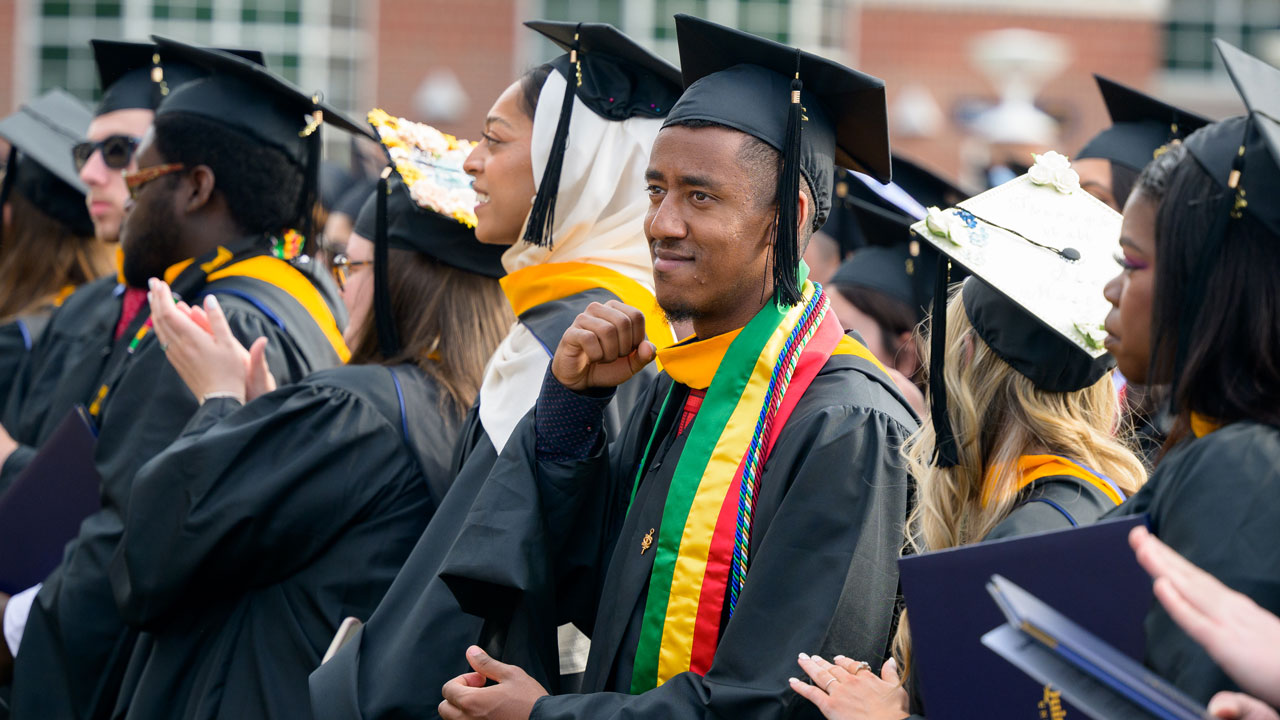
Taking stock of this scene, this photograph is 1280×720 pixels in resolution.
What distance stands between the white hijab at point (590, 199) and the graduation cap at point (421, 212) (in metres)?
0.29

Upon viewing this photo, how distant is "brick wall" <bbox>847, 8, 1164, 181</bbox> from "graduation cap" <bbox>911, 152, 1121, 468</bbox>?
55.5 feet

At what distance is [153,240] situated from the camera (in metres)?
4.55

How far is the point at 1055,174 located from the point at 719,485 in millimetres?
1049

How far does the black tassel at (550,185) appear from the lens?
340 centimetres

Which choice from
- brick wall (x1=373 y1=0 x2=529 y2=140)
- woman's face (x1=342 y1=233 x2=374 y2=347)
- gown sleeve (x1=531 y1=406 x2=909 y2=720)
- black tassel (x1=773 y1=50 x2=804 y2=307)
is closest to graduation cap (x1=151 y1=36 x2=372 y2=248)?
woman's face (x1=342 y1=233 x2=374 y2=347)

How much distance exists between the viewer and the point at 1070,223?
2.86m

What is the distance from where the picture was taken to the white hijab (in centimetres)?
346

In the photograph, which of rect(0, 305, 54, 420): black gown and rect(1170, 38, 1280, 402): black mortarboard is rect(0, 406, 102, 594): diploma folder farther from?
rect(1170, 38, 1280, 402): black mortarboard

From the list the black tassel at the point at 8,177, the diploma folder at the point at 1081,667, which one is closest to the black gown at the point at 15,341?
the black tassel at the point at 8,177

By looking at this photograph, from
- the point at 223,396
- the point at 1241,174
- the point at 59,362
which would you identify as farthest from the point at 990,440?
the point at 59,362

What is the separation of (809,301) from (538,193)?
96 centimetres

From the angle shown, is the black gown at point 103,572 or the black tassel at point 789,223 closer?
the black tassel at point 789,223

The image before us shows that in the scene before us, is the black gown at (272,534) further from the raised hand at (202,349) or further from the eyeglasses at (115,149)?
the eyeglasses at (115,149)

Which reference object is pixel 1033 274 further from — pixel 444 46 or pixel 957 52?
pixel 957 52
